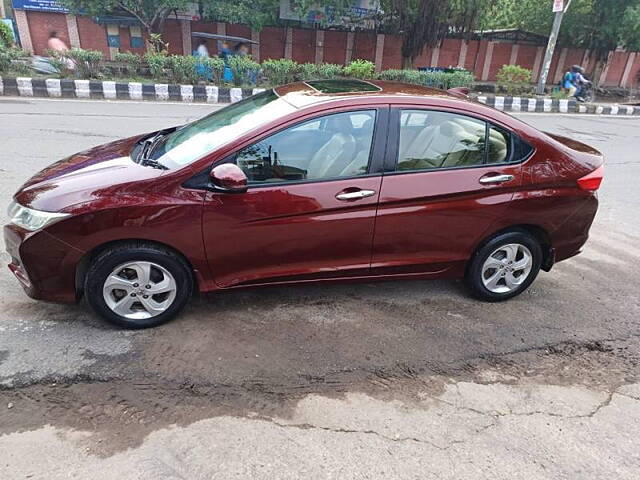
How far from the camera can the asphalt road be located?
7.42 feet

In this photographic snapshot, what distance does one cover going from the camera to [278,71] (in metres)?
15.9

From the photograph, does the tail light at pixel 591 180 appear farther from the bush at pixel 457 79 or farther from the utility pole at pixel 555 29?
the utility pole at pixel 555 29

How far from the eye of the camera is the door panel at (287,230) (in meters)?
3.01

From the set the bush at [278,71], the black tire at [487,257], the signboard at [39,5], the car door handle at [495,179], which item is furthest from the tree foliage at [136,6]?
the black tire at [487,257]

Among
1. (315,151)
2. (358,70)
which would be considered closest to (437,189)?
(315,151)

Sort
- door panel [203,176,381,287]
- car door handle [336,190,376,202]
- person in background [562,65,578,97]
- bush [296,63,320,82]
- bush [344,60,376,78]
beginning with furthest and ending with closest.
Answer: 1. person in background [562,65,578,97]
2. bush [344,60,376,78]
3. bush [296,63,320,82]
4. car door handle [336,190,376,202]
5. door panel [203,176,381,287]

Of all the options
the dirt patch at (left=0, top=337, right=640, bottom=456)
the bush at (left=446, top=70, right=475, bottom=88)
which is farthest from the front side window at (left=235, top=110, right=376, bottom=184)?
the bush at (left=446, top=70, right=475, bottom=88)

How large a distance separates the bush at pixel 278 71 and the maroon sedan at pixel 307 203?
505 inches

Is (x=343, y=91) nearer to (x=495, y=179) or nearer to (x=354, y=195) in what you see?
(x=354, y=195)

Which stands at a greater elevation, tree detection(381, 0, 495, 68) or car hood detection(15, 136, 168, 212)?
tree detection(381, 0, 495, 68)

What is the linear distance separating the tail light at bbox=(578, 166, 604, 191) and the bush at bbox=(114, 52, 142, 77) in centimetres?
1512

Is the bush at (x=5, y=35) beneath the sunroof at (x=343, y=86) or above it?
beneath

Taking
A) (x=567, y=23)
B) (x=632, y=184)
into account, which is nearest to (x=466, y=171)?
(x=632, y=184)

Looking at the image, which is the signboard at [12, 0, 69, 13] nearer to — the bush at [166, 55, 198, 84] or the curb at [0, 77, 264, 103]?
the bush at [166, 55, 198, 84]
